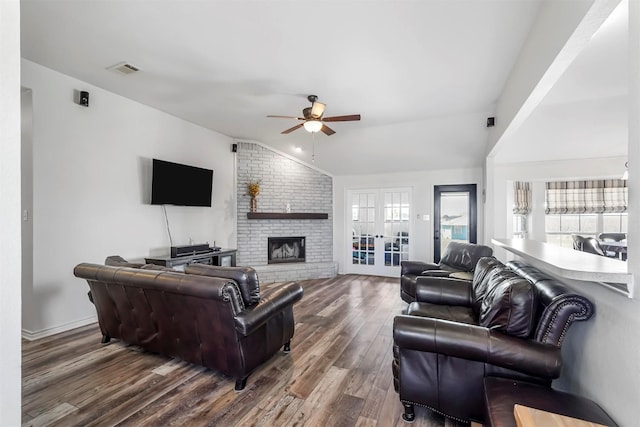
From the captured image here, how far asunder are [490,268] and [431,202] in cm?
340

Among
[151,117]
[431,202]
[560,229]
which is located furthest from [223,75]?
[560,229]

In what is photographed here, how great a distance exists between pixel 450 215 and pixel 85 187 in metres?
5.90

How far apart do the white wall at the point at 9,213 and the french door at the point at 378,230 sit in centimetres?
586

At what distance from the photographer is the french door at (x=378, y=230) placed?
241 inches

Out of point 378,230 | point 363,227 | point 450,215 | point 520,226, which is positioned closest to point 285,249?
point 363,227

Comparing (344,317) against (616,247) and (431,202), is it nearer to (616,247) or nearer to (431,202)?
(431,202)

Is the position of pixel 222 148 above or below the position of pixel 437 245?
above

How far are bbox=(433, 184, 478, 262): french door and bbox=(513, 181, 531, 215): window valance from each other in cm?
131

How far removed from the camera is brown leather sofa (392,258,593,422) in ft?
5.07

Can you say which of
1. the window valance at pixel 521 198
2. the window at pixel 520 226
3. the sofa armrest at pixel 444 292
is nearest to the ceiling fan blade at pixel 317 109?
the sofa armrest at pixel 444 292

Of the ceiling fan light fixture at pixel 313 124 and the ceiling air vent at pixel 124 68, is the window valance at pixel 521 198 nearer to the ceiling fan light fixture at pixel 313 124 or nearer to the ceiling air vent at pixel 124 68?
the ceiling fan light fixture at pixel 313 124

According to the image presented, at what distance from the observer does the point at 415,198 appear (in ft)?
19.7

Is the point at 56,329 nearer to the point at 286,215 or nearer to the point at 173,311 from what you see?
the point at 173,311

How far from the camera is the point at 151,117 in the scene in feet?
13.7
